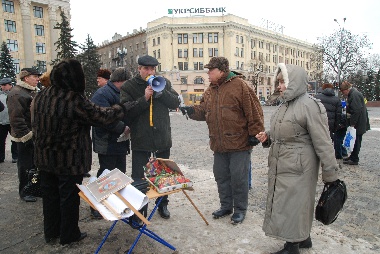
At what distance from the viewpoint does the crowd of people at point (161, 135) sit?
111 inches

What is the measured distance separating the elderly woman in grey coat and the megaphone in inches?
54.1

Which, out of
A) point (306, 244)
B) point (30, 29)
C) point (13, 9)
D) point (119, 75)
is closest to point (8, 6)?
point (13, 9)

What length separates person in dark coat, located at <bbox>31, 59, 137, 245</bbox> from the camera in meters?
3.10

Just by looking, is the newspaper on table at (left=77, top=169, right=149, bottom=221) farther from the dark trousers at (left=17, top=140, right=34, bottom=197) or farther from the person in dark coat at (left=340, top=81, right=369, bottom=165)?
the person in dark coat at (left=340, top=81, right=369, bottom=165)

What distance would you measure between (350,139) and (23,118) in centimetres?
692

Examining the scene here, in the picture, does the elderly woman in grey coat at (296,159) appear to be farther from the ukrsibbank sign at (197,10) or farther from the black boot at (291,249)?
the ukrsibbank sign at (197,10)

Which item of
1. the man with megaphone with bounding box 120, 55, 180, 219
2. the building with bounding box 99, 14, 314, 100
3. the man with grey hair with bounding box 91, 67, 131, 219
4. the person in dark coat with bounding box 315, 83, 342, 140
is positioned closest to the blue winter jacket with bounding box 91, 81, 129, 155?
the man with grey hair with bounding box 91, 67, 131, 219

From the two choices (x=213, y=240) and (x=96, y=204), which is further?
(x=213, y=240)

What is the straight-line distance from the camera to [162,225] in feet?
12.6

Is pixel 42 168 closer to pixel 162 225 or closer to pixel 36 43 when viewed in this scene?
pixel 162 225

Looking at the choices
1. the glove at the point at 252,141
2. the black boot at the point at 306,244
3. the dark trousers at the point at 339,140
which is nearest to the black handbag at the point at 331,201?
the black boot at the point at 306,244

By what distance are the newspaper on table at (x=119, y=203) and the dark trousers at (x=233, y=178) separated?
1403 mm

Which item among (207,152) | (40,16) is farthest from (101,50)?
(207,152)

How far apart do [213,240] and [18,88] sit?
3.69 m
